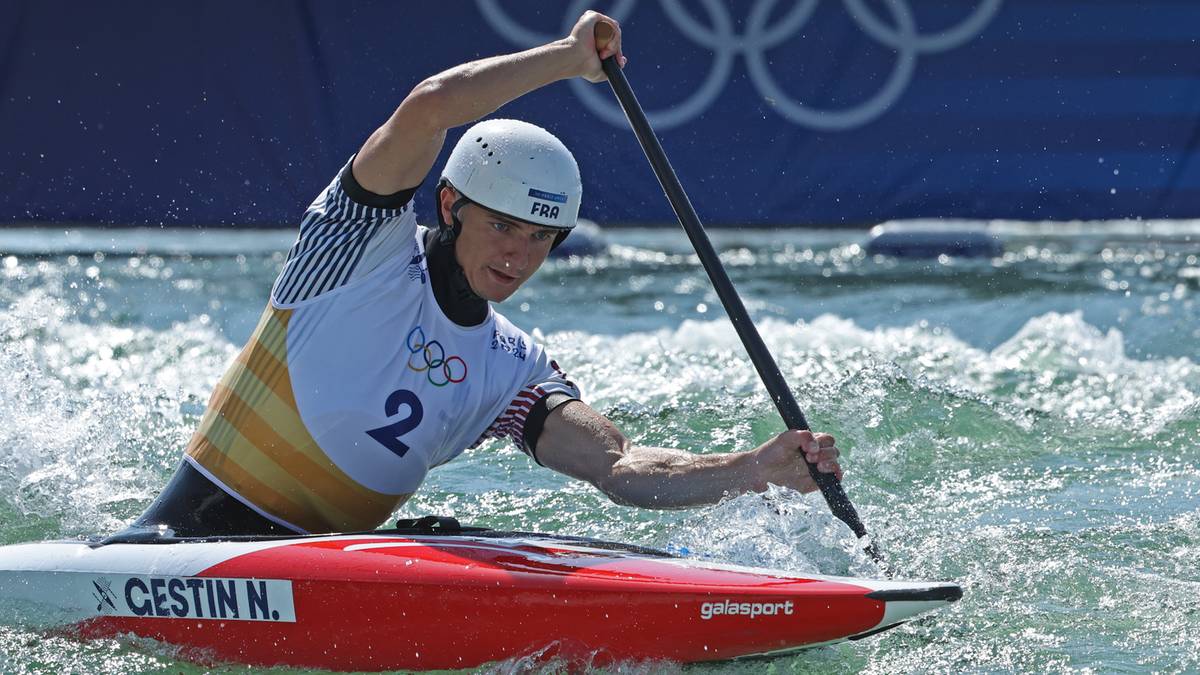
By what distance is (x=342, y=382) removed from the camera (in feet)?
12.8

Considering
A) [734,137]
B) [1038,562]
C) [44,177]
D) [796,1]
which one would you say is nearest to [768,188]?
[734,137]

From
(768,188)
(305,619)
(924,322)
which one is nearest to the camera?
(305,619)

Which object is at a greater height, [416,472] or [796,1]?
[796,1]

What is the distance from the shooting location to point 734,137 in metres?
9.15

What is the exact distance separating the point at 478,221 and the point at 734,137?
5.39m

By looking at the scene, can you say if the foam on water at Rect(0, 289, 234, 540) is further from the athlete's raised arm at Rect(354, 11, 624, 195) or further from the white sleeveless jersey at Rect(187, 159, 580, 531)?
the athlete's raised arm at Rect(354, 11, 624, 195)

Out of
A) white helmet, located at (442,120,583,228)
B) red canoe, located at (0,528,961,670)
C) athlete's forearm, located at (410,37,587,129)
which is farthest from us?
white helmet, located at (442,120,583,228)

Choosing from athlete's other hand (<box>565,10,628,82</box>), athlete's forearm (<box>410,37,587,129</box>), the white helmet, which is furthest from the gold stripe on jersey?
athlete's other hand (<box>565,10,628,82</box>)

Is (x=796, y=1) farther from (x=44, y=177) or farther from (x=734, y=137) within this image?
(x=44, y=177)

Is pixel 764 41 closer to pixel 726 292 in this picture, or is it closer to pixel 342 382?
pixel 726 292

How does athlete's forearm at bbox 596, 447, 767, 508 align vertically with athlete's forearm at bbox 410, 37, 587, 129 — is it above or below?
below

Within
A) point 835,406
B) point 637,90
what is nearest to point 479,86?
point 835,406

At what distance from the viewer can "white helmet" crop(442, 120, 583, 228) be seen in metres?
A: 3.88

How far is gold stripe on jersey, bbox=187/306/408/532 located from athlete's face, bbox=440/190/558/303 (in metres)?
0.50
